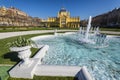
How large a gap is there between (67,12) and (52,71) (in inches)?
4006

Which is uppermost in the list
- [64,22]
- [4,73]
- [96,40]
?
[64,22]

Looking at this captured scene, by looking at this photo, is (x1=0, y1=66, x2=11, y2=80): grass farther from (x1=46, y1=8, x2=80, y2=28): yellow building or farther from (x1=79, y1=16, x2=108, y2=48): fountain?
(x1=46, y1=8, x2=80, y2=28): yellow building

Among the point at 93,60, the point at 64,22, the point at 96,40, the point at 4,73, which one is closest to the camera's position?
the point at 4,73

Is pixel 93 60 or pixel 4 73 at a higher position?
pixel 4 73

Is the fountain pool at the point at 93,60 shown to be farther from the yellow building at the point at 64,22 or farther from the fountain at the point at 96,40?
the yellow building at the point at 64,22

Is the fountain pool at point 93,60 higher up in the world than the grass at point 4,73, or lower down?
lower down

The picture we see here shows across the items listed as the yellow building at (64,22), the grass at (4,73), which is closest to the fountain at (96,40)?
the grass at (4,73)

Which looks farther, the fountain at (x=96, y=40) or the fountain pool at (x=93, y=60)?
the fountain at (x=96, y=40)

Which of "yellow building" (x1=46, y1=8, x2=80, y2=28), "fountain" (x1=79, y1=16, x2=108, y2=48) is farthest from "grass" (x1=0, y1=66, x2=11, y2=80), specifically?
"yellow building" (x1=46, y1=8, x2=80, y2=28)

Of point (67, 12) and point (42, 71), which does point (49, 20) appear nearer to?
point (67, 12)

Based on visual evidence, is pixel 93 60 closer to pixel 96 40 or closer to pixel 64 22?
pixel 96 40

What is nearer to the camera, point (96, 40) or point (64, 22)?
point (96, 40)

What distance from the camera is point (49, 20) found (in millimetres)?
95125

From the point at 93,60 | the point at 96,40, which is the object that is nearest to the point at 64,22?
the point at 96,40
